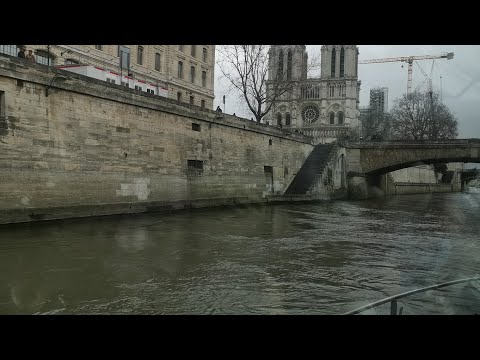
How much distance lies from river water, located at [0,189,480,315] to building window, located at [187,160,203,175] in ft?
20.1

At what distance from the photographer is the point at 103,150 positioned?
17.2 metres

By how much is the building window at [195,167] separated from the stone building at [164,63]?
407 inches

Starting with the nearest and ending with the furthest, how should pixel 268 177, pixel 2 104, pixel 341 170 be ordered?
1. pixel 2 104
2. pixel 268 177
3. pixel 341 170

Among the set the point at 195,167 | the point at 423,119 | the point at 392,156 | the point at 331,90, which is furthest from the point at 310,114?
the point at 195,167

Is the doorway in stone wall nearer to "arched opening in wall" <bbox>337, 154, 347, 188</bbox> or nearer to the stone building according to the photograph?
"arched opening in wall" <bbox>337, 154, 347, 188</bbox>

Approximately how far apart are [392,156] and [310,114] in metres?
65.7

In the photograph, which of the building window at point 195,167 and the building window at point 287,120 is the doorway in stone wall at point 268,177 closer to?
the building window at point 195,167

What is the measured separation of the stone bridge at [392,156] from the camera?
3031 cm

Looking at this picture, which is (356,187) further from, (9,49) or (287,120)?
(287,120)

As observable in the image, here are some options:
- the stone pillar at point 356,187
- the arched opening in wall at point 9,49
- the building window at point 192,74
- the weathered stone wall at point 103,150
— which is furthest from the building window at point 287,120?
the arched opening in wall at point 9,49

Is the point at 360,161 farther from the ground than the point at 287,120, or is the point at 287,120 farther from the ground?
the point at 287,120
